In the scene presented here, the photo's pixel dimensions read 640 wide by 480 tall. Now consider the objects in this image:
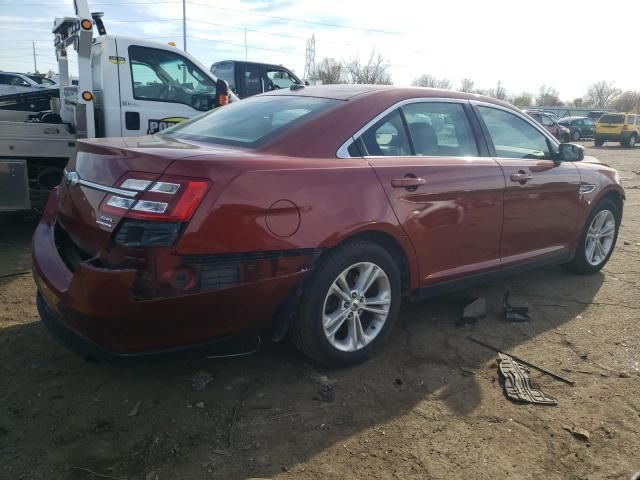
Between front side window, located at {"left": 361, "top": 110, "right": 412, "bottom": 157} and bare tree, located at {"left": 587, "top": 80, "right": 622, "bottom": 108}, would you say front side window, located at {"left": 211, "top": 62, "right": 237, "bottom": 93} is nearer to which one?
front side window, located at {"left": 361, "top": 110, "right": 412, "bottom": 157}

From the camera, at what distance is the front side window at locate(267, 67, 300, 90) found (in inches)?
500

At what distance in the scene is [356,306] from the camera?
310 centimetres

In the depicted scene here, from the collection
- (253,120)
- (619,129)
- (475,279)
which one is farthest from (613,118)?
(253,120)

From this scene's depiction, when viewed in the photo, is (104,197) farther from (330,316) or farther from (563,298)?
(563,298)

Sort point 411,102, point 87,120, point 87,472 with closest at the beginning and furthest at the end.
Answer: point 87,472, point 411,102, point 87,120

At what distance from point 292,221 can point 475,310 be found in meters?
1.96

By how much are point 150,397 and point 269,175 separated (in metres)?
1.34

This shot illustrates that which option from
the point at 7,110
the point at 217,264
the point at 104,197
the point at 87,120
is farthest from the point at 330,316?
the point at 7,110

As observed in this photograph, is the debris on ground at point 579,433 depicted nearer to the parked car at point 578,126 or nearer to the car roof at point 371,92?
the car roof at point 371,92

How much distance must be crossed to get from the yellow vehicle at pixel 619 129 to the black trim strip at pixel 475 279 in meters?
26.0

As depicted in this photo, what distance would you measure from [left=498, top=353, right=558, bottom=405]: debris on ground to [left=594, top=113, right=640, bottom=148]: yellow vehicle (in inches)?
1089

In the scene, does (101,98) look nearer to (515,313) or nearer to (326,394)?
(326,394)

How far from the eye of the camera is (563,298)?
4.53m

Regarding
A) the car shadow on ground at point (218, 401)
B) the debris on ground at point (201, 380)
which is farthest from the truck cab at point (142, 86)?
the debris on ground at point (201, 380)
